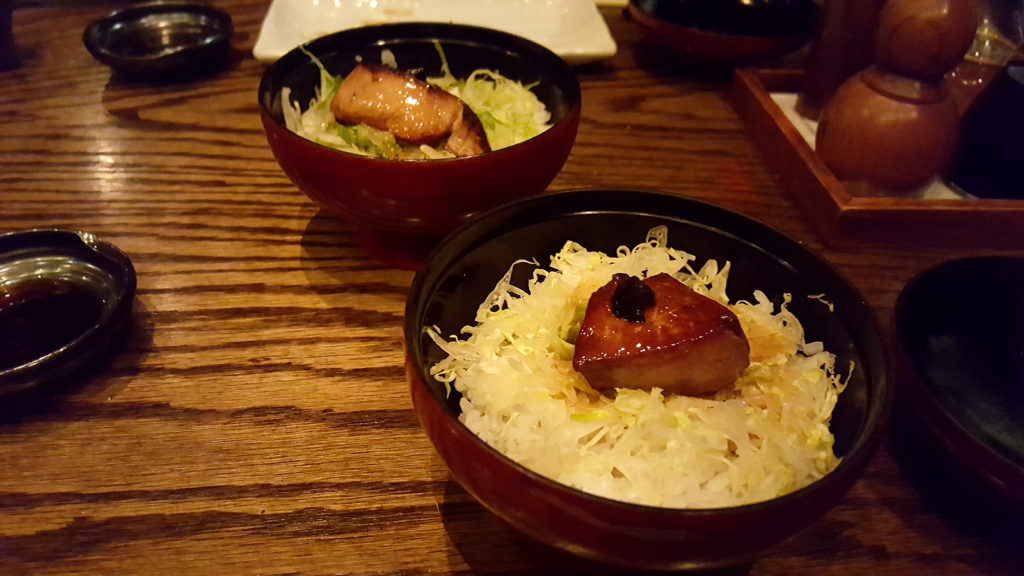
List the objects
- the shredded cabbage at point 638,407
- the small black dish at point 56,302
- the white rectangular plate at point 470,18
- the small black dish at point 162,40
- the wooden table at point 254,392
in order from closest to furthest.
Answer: the shredded cabbage at point 638,407 < the wooden table at point 254,392 < the small black dish at point 56,302 < the small black dish at point 162,40 < the white rectangular plate at point 470,18

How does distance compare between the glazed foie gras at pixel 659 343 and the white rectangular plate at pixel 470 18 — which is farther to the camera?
the white rectangular plate at pixel 470 18

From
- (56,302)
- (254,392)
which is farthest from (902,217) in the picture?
(56,302)

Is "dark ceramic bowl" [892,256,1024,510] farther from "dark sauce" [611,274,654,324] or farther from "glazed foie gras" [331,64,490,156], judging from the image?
"glazed foie gras" [331,64,490,156]

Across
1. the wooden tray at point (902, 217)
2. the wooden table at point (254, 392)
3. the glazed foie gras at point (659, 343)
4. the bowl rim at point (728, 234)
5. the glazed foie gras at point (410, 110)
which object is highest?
the glazed foie gras at point (410, 110)

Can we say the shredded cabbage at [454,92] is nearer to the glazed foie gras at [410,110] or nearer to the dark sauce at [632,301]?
the glazed foie gras at [410,110]

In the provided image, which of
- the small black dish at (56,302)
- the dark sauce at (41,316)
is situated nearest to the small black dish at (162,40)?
the small black dish at (56,302)

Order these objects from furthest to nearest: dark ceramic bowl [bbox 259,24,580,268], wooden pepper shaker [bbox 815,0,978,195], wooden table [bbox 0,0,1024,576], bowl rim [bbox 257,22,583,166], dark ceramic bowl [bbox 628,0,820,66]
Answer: dark ceramic bowl [bbox 628,0,820,66], wooden pepper shaker [bbox 815,0,978,195], bowl rim [bbox 257,22,583,166], dark ceramic bowl [bbox 259,24,580,268], wooden table [bbox 0,0,1024,576]

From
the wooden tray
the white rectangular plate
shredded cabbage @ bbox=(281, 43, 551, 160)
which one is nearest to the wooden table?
the wooden tray
